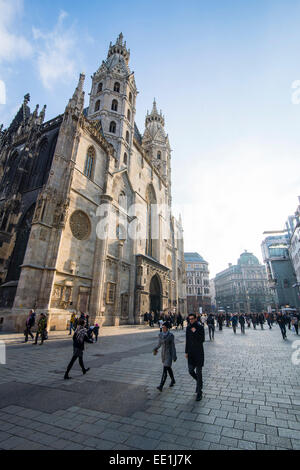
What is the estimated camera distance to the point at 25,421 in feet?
11.2

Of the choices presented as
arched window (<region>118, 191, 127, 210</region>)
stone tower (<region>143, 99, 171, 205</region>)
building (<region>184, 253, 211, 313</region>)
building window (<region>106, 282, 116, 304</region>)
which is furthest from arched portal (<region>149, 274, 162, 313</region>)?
building (<region>184, 253, 211, 313</region>)

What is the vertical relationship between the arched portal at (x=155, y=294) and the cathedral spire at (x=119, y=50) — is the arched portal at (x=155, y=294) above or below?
below

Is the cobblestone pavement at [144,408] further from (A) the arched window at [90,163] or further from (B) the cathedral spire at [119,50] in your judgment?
(B) the cathedral spire at [119,50]

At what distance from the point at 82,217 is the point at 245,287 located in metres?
88.9

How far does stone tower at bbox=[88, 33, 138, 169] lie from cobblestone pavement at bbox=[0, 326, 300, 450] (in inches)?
914

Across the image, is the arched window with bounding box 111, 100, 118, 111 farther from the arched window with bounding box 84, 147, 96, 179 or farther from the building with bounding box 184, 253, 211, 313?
the building with bounding box 184, 253, 211, 313

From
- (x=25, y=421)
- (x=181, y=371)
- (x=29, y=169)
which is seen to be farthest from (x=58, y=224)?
(x=25, y=421)

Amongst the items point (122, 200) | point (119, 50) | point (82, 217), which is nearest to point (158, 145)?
point (119, 50)

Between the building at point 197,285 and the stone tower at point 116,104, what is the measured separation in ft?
178

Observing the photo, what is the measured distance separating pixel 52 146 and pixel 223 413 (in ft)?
78.7

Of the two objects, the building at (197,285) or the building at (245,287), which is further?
the building at (245,287)

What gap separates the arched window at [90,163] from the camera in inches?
828

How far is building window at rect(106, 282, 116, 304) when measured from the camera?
67.0 feet

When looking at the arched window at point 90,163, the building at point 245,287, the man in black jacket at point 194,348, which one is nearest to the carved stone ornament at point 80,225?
the arched window at point 90,163
